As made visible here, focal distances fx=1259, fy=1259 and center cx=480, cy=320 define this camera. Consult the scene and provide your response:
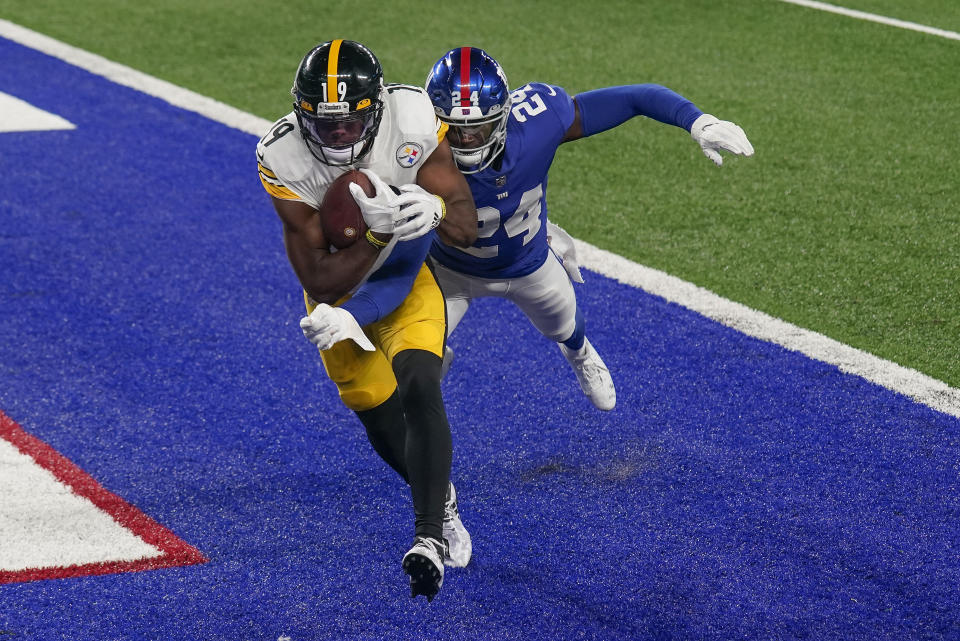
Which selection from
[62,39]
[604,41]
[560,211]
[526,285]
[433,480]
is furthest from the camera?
[62,39]

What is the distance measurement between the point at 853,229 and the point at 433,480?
12.7 ft

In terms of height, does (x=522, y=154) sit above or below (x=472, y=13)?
above

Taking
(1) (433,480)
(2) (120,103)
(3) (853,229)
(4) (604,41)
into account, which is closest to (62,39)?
(2) (120,103)

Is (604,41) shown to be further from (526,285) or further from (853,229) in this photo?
(526,285)

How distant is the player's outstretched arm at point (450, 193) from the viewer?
13.4 feet

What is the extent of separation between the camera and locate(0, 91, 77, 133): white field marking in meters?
8.96

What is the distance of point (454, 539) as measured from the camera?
4.13 m

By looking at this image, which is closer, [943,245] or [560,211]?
[943,245]

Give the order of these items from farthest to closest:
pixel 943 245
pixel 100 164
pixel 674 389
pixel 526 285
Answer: pixel 100 164
pixel 943 245
pixel 674 389
pixel 526 285

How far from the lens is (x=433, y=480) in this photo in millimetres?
3777

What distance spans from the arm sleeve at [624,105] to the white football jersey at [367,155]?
0.80m

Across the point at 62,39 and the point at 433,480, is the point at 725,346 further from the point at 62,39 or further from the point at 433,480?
the point at 62,39

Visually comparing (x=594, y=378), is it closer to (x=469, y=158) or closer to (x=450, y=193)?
(x=469, y=158)

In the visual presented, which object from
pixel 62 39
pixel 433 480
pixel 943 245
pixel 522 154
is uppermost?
pixel 522 154
